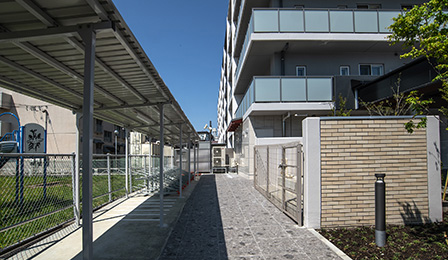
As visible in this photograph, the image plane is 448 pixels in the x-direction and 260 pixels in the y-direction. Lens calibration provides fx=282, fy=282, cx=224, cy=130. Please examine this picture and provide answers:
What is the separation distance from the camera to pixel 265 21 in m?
14.1

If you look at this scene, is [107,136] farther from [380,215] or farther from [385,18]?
[380,215]

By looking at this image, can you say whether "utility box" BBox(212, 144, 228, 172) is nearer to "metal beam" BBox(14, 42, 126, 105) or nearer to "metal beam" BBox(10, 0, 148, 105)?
"metal beam" BBox(10, 0, 148, 105)

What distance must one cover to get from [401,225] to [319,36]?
1071 cm

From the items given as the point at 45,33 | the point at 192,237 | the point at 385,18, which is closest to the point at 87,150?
the point at 45,33

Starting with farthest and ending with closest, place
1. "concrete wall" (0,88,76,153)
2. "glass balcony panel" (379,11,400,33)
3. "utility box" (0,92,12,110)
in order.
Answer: "concrete wall" (0,88,76,153), "utility box" (0,92,12,110), "glass balcony panel" (379,11,400,33)

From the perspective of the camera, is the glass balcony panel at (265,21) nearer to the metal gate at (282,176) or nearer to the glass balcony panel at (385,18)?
the glass balcony panel at (385,18)

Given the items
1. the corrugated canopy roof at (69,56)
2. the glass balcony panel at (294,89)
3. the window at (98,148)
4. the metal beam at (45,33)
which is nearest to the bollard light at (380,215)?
the corrugated canopy roof at (69,56)

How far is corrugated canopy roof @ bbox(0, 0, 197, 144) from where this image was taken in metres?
2.91

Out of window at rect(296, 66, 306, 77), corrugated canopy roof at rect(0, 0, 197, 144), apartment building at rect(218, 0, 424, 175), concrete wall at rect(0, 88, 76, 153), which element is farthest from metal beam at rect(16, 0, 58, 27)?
concrete wall at rect(0, 88, 76, 153)

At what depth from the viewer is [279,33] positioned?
1412 centimetres

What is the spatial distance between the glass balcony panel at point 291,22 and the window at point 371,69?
4.75m

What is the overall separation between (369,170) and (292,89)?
8.91 metres

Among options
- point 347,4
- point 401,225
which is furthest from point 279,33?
point 401,225

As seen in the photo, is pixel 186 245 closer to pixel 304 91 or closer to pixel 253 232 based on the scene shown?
pixel 253 232
